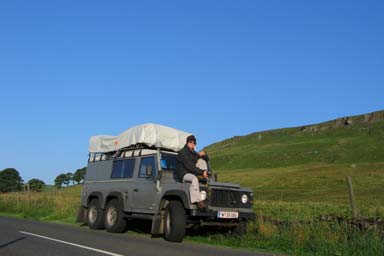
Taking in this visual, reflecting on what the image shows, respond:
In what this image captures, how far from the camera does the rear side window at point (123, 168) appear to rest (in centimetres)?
1509

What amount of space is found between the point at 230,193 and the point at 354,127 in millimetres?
124569

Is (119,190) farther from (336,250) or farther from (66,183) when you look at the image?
(66,183)

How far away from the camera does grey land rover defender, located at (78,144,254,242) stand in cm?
1206

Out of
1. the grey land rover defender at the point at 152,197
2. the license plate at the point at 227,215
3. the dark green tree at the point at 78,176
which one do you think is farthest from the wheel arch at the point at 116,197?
the dark green tree at the point at 78,176

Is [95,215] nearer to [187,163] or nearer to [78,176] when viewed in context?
[187,163]

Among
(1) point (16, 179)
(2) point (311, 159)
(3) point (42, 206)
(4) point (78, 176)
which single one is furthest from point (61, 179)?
(3) point (42, 206)

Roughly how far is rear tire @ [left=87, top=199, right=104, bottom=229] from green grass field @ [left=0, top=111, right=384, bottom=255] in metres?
3.89

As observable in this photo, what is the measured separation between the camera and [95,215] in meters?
16.3

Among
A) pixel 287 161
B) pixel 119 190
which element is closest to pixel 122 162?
pixel 119 190

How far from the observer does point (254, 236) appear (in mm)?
12664

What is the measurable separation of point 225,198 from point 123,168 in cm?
432

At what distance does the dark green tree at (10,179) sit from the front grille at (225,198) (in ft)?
323

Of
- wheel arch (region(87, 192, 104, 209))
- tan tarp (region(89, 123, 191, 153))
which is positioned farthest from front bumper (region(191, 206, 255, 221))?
wheel arch (region(87, 192, 104, 209))

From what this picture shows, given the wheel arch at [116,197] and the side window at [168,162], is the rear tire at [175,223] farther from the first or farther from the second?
the wheel arch at [116,197]
